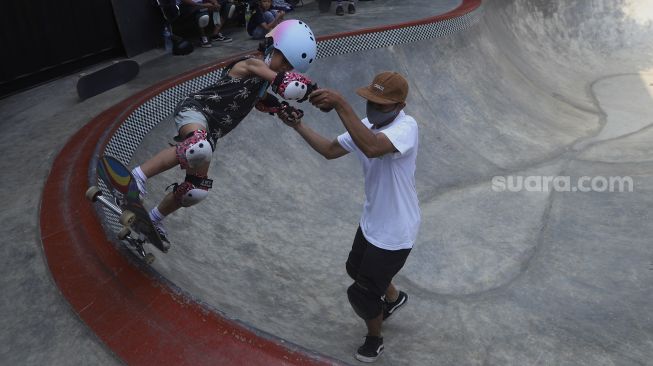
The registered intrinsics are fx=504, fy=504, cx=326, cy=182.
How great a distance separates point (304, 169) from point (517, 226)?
3.03 meters

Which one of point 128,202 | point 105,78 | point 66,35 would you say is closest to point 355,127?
point 128,202

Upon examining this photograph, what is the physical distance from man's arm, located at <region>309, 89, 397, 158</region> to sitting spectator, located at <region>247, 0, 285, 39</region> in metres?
8.14

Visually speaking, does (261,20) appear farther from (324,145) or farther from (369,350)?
(369,350)

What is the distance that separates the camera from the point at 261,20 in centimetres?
1062

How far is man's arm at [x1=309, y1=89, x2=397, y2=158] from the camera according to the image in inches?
111

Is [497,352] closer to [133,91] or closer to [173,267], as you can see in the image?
[173,267]

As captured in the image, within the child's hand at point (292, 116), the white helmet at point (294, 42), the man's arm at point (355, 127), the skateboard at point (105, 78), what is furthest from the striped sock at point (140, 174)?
the skateboard at point (105, 78)

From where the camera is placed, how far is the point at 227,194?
606 cm

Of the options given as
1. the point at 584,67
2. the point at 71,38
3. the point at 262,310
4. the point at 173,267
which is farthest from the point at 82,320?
the point at 584,67

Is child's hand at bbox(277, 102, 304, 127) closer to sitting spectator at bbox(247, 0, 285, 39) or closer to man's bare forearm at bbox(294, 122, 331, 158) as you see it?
man's bare forearm at bbox(294, 122, 331, 158)

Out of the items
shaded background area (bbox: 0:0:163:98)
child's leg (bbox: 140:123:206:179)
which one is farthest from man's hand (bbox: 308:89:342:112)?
shaded background area (bbox: 0:0:163:98)

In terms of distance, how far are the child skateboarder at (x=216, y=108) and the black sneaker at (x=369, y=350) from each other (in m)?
1.64

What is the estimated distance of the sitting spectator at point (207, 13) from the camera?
31.8 ft

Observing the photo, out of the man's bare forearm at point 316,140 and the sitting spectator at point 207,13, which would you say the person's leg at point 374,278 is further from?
the sitting spectator at point 207,13
